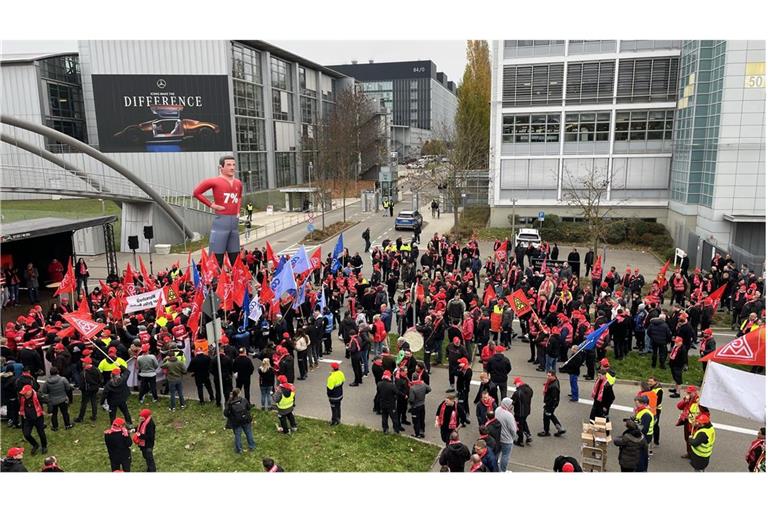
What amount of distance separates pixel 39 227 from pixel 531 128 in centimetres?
2917

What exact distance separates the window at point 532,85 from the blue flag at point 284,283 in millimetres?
25996

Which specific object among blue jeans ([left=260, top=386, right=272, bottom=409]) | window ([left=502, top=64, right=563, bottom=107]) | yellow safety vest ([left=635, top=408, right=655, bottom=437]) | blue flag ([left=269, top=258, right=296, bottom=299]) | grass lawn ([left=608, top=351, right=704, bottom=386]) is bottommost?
grass lawn ([left=608, top=351, right=704, bottom=386])

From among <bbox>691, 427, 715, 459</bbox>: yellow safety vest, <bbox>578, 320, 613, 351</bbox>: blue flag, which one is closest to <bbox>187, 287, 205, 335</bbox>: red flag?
<bbox>578, 320, 613, 351</bbox>: blue flag

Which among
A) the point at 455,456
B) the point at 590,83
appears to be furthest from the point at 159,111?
the point at 455,456

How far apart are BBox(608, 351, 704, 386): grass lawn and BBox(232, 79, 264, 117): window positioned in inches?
1707

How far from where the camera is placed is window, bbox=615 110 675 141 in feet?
117

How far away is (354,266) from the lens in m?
24.0

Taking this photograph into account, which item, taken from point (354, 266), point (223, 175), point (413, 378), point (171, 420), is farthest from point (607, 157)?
point (171, 420)

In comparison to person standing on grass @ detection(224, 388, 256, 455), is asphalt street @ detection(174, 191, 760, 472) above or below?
below

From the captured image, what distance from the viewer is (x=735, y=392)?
864 cm

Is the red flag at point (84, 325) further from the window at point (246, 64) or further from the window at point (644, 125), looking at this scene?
the window at point (246, 64)

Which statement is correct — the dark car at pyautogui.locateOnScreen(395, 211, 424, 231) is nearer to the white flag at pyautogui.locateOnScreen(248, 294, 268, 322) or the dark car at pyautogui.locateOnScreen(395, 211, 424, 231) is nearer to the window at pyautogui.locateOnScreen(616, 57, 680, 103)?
the window at pyautogui.locateOnScreen(616, 57, 680, 103)

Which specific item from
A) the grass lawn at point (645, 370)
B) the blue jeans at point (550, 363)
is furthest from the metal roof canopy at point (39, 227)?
the grass lawn at point (645, 370)

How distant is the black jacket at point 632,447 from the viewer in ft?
30.3
